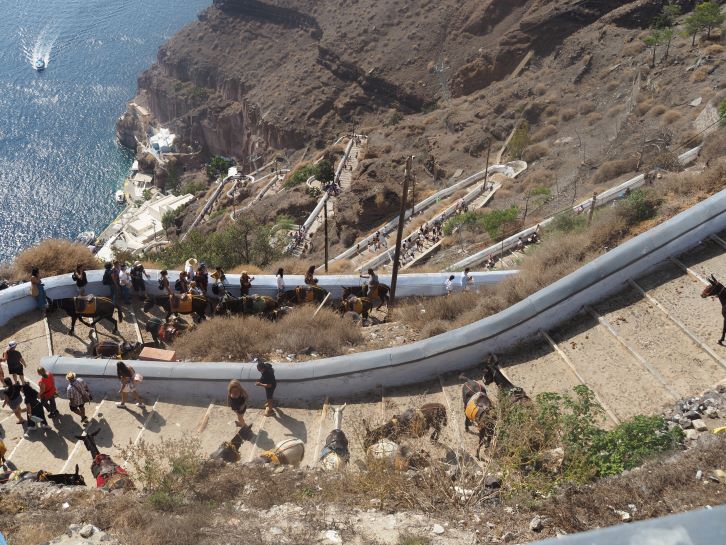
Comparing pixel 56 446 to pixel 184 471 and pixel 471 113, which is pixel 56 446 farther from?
pixel 471 113

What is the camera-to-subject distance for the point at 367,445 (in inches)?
309

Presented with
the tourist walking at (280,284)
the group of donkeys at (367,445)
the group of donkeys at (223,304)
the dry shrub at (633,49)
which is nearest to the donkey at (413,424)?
the group of donkeys at (367,445)

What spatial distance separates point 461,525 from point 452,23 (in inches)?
2963

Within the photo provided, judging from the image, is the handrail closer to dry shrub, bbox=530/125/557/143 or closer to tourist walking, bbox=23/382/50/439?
tourist walking, bbox=23/382/50/439

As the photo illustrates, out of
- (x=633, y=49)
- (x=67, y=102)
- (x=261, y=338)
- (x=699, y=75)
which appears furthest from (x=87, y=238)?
(x=261, y=338)

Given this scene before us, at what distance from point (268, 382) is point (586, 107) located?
38916mm

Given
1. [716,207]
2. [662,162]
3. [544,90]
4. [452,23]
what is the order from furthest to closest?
[452,23] → [544,90] → [662,162] → [716,207]

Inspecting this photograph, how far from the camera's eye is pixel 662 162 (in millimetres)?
20719

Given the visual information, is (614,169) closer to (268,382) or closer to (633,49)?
(268,382)

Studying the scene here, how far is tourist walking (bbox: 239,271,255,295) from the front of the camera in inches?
479

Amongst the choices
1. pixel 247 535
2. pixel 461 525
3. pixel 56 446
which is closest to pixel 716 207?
pixel 461 525

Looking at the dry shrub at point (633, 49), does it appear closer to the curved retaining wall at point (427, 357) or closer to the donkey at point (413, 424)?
the curved retaining wall at point (427, 357)

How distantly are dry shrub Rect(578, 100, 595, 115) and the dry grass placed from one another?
36.0 meters

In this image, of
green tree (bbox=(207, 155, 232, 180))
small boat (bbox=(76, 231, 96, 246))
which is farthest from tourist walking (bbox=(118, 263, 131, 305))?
green tree (bbox=(207, 155, 232, 180))
